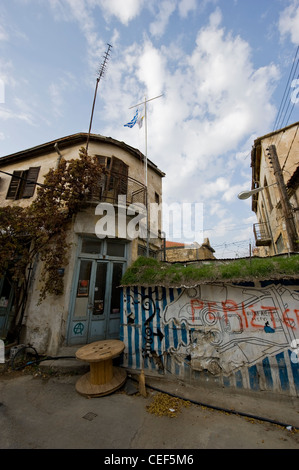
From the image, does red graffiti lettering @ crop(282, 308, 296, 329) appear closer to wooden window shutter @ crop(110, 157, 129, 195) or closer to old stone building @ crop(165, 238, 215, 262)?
wooden window shutter @ crop(110, 157, 129, 195)

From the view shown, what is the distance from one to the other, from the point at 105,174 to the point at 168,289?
5404 mm

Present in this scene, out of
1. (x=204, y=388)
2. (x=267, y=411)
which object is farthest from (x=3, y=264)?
(x=267, y=411)

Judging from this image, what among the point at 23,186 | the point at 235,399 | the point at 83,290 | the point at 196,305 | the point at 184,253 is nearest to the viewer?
the point at 235,399

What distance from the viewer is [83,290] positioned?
675cm

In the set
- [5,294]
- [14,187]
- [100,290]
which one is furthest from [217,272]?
[14,187]

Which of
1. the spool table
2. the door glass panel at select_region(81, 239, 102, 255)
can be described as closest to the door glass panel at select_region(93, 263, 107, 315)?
the door glass panel at select_region(81, 239, 102, 255)

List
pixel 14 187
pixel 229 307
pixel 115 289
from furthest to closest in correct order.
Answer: pixel 14 187, pixel 115 289, pixel 229 307

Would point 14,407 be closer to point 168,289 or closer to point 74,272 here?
point 74,272

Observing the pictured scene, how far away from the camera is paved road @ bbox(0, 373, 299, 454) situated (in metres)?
2.89

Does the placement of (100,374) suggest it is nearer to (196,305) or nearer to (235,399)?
(196,305)

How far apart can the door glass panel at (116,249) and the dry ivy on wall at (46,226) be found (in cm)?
160

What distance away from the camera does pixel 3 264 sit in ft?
21.5

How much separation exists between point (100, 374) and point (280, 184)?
8780mm

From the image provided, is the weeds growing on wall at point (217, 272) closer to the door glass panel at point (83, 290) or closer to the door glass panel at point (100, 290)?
the door glass panel at point (100, 290)
